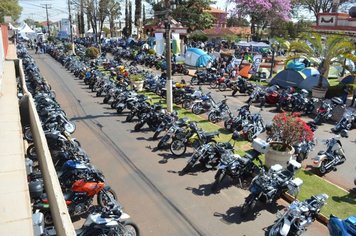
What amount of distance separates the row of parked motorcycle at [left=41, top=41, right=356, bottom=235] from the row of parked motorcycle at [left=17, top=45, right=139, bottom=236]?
8.97 ft

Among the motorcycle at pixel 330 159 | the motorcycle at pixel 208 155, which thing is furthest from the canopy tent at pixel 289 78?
the motorcycle at pixel 208 155

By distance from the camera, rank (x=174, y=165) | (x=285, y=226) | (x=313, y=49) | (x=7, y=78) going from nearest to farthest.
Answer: (x=285, y=226) < (x=174, y=165) < (x=7, y=78) < (x=313, y=49)

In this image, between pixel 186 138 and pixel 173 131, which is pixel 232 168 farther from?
pixel 173 131

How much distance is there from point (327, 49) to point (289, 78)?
9.50 feet

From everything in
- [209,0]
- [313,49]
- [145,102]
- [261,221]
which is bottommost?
[261,221]

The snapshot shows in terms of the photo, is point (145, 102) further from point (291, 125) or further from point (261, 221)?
point (261, 221)

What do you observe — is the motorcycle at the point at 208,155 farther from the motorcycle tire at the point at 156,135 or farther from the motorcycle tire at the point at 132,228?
the motorcycle tire at the point at 132,228

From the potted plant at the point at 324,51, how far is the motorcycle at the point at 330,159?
9486 mm

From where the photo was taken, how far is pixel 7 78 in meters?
16.2

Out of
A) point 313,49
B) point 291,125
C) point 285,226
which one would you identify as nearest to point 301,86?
point 313,49

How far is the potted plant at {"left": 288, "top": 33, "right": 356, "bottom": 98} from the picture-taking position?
18672mm

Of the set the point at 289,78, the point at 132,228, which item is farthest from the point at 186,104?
the point at 132,228

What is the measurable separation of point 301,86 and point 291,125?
488 inches

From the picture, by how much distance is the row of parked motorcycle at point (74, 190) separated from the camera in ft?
19.8
